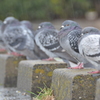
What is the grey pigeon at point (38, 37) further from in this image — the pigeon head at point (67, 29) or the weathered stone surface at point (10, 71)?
the pigeon head at point (67, 29)

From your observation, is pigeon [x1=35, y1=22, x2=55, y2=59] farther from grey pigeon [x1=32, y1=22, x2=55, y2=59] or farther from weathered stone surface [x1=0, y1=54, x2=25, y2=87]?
weathered stone surface [x1=0, y1=54, x2=25, y2=87]

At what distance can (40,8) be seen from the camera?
26.9m

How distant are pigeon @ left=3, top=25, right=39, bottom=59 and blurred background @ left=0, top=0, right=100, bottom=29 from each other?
593 inches

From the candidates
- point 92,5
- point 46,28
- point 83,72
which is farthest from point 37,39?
point 92,5

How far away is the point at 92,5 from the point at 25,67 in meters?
24.3

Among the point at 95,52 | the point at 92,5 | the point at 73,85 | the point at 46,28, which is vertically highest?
the point at 92,5

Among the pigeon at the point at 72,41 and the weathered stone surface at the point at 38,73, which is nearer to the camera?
the pigeon at the point at 72,41

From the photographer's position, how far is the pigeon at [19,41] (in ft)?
31.3

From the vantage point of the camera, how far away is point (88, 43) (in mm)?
5863

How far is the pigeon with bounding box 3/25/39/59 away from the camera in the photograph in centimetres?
954

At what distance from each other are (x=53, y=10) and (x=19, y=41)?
19.9 m

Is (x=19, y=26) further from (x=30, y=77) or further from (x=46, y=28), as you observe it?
(x=30, y=77)

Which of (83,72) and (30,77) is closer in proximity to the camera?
(83,72)

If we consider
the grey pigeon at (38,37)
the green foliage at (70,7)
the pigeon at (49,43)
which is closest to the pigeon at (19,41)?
the grey pigeon at (38,37)
